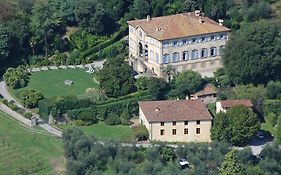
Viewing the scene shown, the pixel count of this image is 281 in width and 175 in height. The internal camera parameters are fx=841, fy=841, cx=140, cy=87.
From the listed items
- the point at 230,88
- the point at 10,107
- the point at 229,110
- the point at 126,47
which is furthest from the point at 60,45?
the point at 229,110

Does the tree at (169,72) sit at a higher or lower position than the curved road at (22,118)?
higher

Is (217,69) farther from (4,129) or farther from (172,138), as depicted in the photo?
(4,129)

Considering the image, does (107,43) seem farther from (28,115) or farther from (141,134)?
(141,134)

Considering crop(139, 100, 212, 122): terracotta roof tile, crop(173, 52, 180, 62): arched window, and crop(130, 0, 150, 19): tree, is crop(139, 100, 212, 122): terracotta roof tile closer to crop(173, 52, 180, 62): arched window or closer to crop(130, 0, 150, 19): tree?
crop(173, 52, 180, 62): arched window

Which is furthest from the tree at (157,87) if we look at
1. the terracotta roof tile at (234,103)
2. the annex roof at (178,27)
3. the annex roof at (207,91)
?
the terracotta roof tile at (234,103)

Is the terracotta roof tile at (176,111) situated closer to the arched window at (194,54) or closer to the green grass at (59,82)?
the green grass at (59,82)

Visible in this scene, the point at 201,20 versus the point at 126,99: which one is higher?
the point at 201,20
